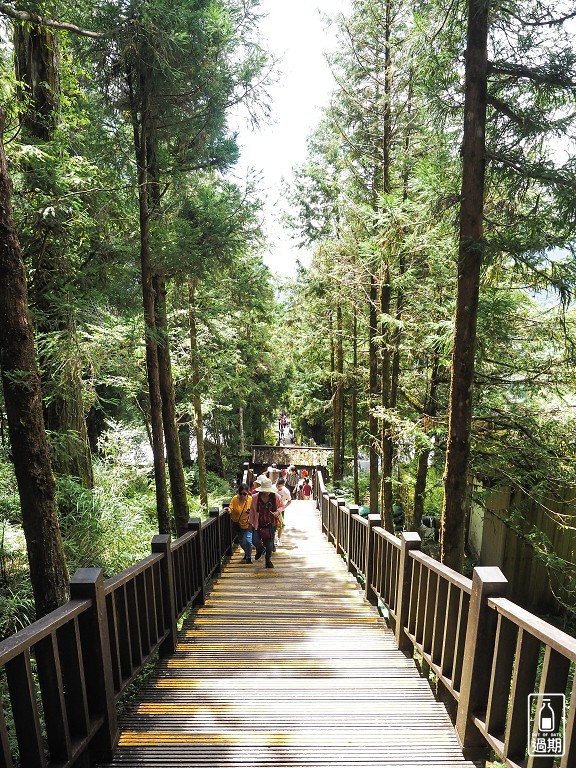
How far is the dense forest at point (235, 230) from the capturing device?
4430mm

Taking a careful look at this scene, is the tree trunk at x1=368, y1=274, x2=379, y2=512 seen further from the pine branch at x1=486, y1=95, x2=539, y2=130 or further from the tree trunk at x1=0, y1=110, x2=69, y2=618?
the tree trunk at x1=0, y1=110, x2=69, y2=618

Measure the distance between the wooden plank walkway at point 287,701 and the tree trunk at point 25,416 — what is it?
1.47 m

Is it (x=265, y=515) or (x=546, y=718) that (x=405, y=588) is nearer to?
(x=546, y=718)

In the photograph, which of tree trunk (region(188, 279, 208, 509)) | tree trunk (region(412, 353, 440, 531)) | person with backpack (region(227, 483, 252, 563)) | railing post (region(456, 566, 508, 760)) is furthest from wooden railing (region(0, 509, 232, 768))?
tree trunk (region(188, 279, 208, 509))

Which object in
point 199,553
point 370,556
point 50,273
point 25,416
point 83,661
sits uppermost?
point 50,273

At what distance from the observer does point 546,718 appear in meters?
2.05

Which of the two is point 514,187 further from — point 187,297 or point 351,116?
point 187,297

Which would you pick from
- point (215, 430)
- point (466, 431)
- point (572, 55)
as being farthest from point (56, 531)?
point (215, 430)

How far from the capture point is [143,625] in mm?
3451

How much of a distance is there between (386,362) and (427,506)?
6312mm

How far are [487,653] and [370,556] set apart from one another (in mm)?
2895

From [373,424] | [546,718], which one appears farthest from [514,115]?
[373,424]

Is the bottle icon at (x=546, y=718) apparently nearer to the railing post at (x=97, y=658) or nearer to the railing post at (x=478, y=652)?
the railing post at (x=478, y=652)

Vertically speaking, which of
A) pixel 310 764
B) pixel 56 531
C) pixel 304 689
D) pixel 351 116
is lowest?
pixel 304 689
